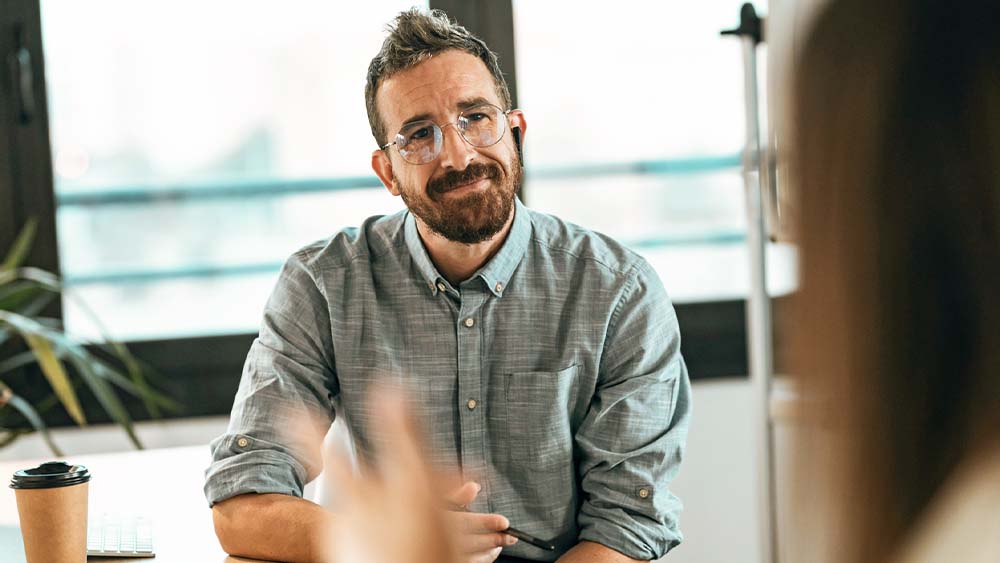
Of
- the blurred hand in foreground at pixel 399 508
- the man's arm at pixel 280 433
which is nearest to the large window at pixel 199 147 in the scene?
the man's arm at pixel 280 433

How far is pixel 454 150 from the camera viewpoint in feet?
5.97

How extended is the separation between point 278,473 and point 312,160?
→ 1.37 m

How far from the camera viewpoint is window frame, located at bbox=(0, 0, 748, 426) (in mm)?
2717

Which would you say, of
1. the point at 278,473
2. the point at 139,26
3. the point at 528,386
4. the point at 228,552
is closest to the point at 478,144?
the point at 528,386

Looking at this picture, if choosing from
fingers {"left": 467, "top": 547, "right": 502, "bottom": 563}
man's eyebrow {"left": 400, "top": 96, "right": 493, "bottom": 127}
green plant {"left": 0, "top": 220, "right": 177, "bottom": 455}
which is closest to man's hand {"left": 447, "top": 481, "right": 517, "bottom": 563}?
fingers {"left": 467, "top": 547, "right": 502, "bottom": 563}

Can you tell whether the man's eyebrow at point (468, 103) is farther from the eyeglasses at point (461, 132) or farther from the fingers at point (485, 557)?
the fingers at point (485, 557)

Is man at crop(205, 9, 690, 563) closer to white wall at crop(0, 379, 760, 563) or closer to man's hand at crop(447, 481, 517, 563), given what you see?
man's hand at crop(447, 481, 517, 563)

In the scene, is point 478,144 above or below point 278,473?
above

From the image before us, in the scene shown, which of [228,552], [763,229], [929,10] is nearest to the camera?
[929,10]

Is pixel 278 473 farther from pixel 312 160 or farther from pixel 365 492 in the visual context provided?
pixel 312 160

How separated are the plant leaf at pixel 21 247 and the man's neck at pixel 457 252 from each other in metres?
1.13

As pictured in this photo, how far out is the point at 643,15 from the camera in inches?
114

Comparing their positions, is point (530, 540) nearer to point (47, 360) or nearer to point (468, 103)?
point (468, 103)

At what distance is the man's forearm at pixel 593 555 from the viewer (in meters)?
1.59
